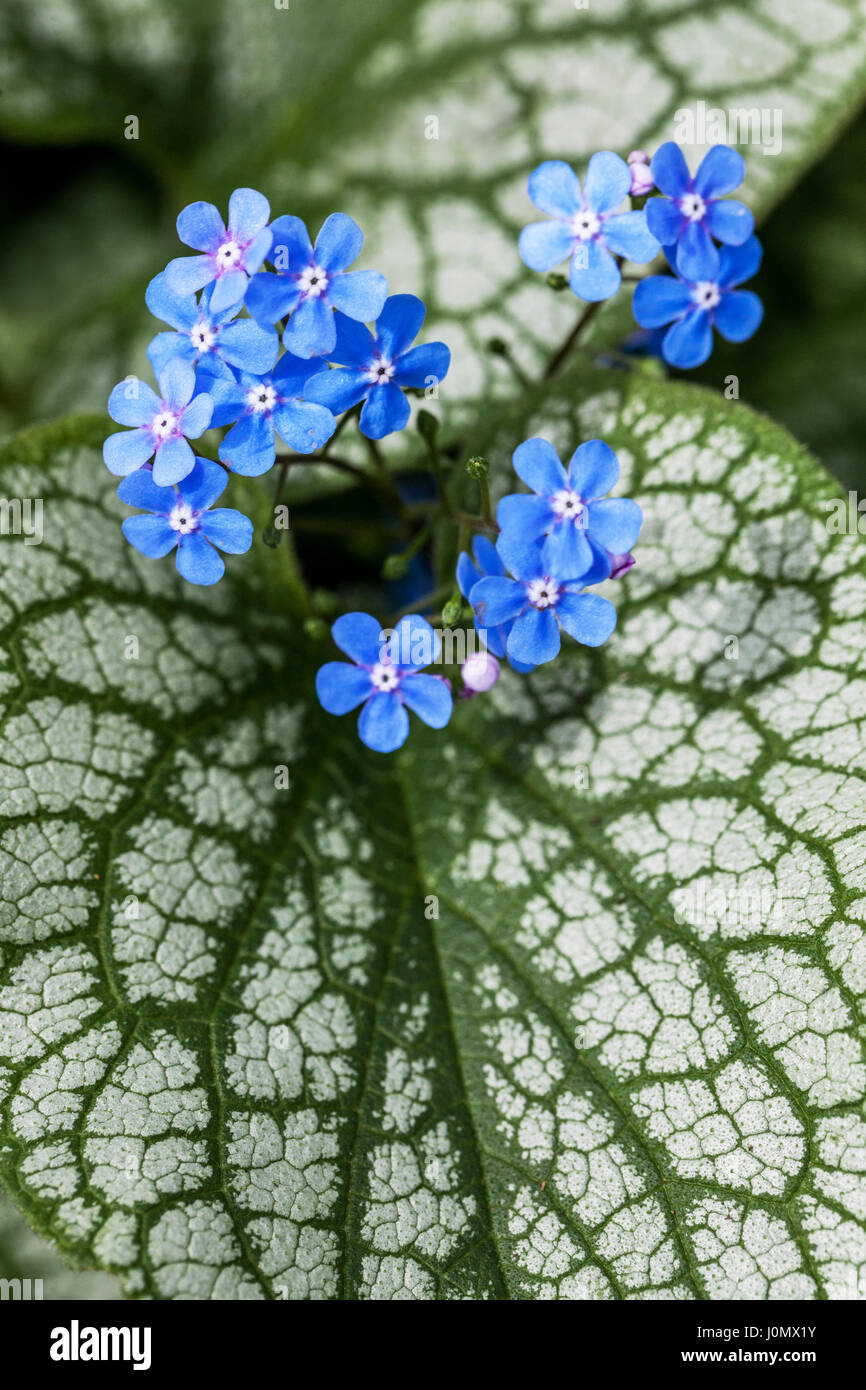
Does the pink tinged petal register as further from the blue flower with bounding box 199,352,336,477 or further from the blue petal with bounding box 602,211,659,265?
the blue petal with bounding box 602,211,659,265

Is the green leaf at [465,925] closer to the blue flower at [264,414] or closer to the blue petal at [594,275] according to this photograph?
the blue petal at [594,275]

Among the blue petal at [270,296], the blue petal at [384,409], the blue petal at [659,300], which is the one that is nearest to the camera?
the blue petal at [270,296]

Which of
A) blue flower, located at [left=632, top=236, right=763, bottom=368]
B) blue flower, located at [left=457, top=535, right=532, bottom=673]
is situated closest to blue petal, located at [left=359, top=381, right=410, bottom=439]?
blue flower, located at [left=457, top=535, right=532, bottom=673]

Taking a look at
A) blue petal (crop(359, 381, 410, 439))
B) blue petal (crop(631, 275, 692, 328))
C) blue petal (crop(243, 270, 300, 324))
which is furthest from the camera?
blue petal (crop(631, 275, 692, 328))

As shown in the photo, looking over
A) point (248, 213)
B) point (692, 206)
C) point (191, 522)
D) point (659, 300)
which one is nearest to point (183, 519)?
point (191, 522)

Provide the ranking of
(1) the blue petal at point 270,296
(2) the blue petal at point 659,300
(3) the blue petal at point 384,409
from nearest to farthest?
1. (1) the blue petal at point 270,296
2. (3) the blue petal at point 384,409
3. (2) the blue petal at point 659,300

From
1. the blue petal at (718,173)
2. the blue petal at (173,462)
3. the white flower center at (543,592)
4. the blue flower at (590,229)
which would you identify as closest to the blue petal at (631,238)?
the blue flower at (590,229)

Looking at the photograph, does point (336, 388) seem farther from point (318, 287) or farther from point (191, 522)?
point (191, 522)
